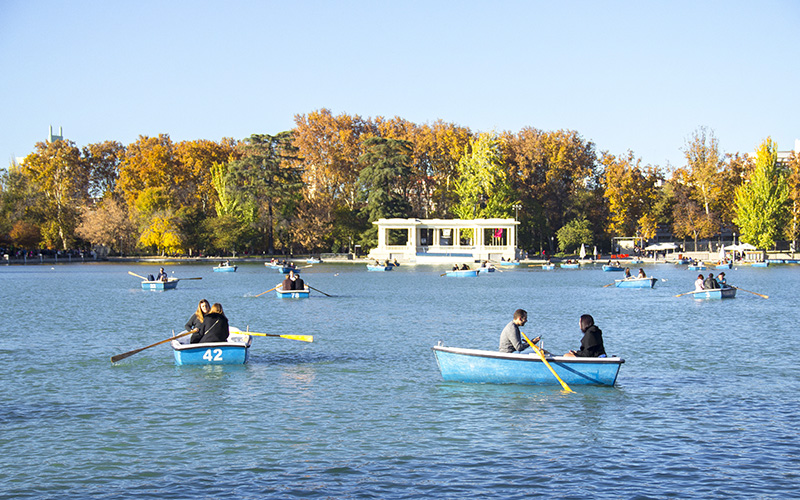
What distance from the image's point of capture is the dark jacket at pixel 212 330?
58.5ft

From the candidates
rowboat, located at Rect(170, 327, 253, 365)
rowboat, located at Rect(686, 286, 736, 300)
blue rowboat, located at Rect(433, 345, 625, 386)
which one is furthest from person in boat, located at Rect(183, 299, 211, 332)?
rowboat, located at Rect(686, 286, 736, 300)

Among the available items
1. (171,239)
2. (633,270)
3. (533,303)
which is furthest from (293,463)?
(171,239)

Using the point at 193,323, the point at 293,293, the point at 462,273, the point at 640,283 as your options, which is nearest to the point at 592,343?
the point at 193,323

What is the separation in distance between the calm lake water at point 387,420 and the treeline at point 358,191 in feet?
214

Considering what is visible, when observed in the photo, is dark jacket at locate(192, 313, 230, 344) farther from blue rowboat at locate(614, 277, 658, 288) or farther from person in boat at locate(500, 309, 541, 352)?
blue rowboat at locate(614, 277, 658, 288)

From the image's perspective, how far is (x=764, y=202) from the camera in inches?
3307

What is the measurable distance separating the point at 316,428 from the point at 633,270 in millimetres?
60760

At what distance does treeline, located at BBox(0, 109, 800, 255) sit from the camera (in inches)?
3553

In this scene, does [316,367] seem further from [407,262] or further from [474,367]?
[407,262]

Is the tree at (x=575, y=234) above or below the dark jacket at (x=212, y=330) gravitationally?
above

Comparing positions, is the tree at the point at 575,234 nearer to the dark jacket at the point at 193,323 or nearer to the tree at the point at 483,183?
the tree at the point at 483,183

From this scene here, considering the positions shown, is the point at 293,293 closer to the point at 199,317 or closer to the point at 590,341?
the point at 199,317

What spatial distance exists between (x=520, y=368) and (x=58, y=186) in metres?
95.0

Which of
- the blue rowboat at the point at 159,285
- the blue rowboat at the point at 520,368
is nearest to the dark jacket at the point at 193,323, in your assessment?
the blue rowboat at the point at 520,368
